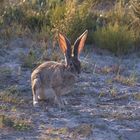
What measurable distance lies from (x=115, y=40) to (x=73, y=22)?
2.50ft

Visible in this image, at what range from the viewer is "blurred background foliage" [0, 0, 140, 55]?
10.9 m

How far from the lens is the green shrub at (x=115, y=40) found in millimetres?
10859

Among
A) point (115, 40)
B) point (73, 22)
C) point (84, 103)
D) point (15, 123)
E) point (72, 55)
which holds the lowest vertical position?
point (84, 103)

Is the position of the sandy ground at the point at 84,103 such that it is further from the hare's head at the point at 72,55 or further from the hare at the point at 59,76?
the hare's head at the point at 72,55

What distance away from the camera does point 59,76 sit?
328 inches

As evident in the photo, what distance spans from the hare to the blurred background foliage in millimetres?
2142

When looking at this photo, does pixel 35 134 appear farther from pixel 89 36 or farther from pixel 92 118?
pixel 89 36

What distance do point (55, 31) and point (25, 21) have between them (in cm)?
80

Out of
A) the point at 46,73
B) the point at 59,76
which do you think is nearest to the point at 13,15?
the point at 46,73

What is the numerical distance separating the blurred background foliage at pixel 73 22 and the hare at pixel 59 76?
2.14 m

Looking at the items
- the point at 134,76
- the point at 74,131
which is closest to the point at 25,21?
the point at 134,76

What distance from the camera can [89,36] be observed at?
11094mm

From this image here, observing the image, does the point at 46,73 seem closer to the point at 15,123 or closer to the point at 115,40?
the point at 15,123

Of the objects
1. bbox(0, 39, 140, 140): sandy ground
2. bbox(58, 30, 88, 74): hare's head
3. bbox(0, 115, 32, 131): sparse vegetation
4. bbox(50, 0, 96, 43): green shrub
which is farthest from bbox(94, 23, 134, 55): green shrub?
bbox(0, 115, 32, 131): sparse vegetation
